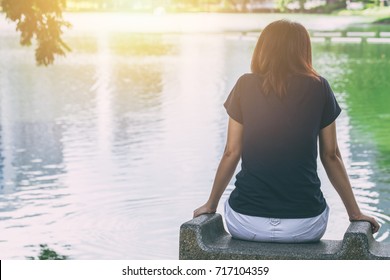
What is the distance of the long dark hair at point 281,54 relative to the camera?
532 cm

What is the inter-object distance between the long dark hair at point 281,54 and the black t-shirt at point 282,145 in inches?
1.7

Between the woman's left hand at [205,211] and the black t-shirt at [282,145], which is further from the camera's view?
the woman's left hand at [205,211]

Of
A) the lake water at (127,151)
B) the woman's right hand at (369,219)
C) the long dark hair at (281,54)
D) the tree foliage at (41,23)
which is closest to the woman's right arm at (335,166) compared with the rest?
the woman's right hand at (369,219)

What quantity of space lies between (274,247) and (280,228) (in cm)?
11

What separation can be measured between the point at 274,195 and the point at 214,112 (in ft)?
48.7

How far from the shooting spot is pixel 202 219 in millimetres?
5453

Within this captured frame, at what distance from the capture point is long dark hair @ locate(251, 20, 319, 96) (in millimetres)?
5316

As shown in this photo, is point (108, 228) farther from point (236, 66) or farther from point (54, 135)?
point (236, 66)

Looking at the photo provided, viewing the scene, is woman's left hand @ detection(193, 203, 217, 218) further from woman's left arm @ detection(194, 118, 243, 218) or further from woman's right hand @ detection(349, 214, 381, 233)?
woman's right hand @ detection(349, 214, 381, 233)

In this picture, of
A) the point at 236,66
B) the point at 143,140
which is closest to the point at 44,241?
the point at 143,140

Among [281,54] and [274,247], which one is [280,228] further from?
[281,54]

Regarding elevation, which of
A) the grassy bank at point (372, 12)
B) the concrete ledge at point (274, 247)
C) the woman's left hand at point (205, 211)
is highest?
the woman's left hand at point (205, 211)

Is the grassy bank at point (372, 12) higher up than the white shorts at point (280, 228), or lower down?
lower down

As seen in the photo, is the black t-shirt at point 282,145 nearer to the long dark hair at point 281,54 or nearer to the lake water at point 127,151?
the long dark hair at point 281,54
